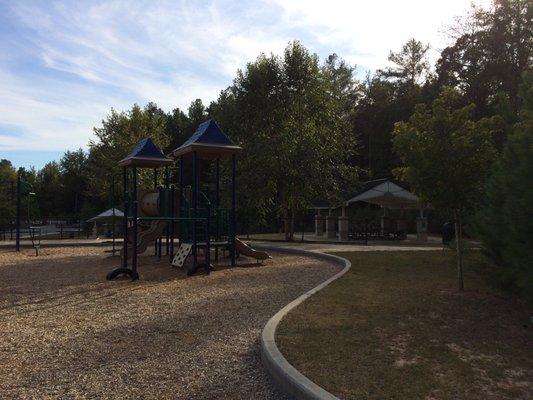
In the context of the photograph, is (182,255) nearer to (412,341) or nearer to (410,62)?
(412,341)

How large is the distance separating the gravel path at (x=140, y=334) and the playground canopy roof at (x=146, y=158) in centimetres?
455

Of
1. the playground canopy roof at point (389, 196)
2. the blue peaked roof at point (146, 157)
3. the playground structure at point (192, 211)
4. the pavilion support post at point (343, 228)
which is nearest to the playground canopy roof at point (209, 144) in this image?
the playground structure at point (192, 211)

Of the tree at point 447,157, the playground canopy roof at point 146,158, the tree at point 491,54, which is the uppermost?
the tree at point 491,54

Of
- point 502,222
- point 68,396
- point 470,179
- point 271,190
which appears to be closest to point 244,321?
point 68,396

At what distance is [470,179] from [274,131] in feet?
56.5

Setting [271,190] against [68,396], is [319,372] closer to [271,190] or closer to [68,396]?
[68,396]

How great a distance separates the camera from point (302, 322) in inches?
267

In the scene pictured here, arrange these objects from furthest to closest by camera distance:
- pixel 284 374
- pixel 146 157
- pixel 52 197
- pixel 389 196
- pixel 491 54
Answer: pixel 52 197
pixel 491 54
pixel 389 196
pixel 146 157
pixel 284 374

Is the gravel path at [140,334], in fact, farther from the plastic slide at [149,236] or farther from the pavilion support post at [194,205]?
the plastic slide at [149,236]

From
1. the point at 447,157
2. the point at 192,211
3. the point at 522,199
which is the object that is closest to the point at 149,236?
the point at 192,211

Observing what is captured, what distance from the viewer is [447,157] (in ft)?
30.5

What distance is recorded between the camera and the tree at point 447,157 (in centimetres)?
930

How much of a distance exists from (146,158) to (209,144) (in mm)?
3298

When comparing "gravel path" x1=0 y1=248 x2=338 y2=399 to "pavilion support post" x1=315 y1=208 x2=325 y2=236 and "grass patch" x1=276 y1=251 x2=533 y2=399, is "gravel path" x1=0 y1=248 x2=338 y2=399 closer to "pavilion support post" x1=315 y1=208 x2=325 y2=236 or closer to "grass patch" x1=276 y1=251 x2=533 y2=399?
"grass patch" x1=276 y1=251 x2=533 y2=399
